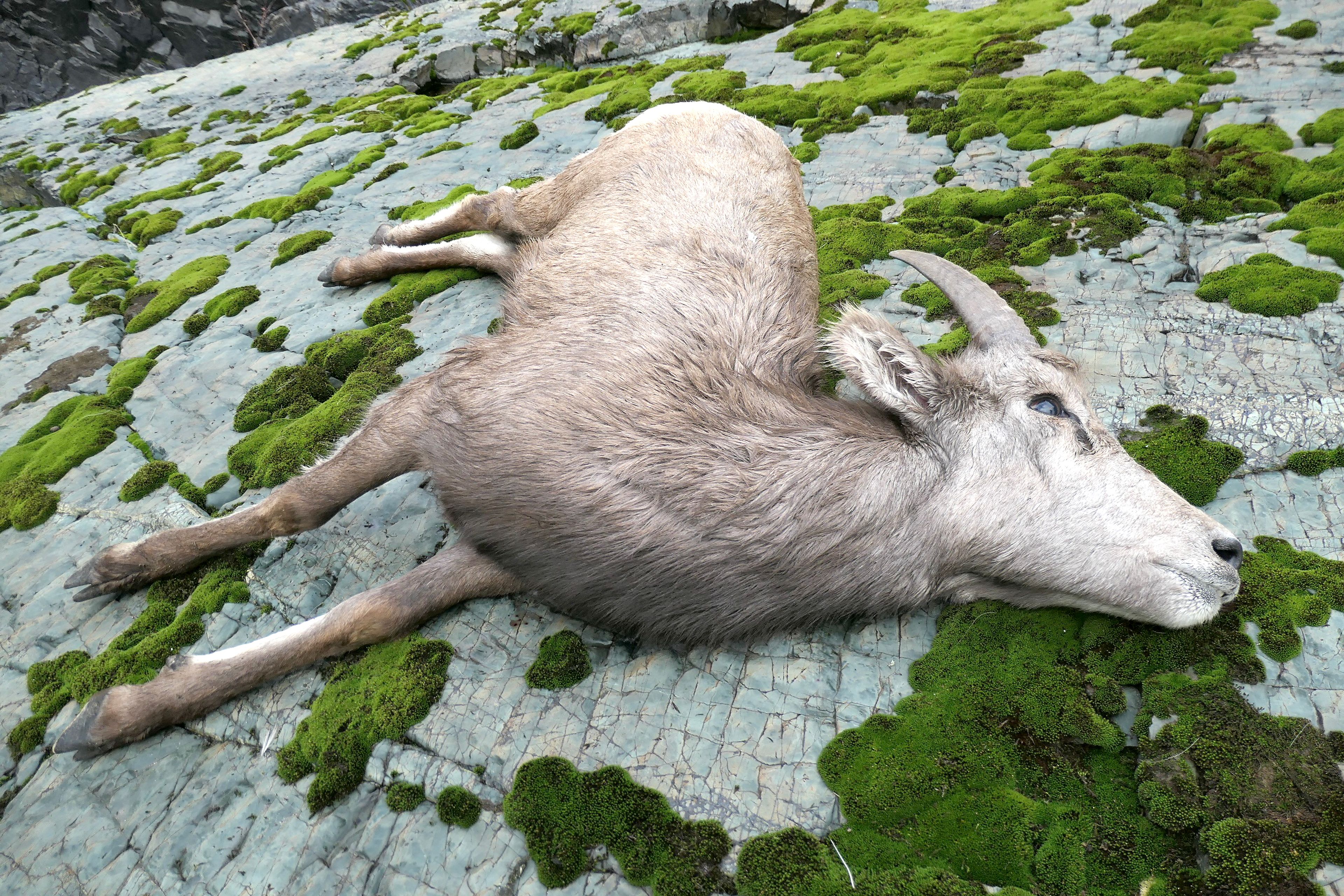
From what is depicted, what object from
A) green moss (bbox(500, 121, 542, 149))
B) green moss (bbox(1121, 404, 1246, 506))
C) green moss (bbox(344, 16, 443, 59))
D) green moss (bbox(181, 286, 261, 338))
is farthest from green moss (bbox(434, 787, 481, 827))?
green moss (bbox(344, 16, 443, 59))

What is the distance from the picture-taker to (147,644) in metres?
3.97

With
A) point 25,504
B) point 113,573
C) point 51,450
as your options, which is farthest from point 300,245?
point 113,573

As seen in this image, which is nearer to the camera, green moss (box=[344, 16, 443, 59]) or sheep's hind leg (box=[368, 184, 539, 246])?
sheep's hind leg (box=[368, 184, 539, 246])

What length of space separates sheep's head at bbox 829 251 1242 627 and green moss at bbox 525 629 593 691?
180 centimetres

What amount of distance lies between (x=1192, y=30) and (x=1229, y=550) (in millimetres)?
8355

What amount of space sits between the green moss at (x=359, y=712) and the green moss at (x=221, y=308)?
464cm

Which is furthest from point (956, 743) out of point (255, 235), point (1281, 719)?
point (255, 235)

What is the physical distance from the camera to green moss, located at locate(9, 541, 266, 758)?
3.84 meters

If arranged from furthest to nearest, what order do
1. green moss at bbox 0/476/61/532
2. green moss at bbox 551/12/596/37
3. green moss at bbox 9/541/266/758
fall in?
green moss at bbox 551/12/596/37 → green moss at bbox 0/476/61/532 → green moss at bbox 9/541/266/758

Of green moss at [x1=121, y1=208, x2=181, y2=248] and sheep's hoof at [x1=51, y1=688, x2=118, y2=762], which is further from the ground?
sheep's hoof at [x1=51, y1=688, x2=118, y2=762]

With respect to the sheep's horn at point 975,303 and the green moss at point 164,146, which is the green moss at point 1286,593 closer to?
the sheep's horn at point 975,303

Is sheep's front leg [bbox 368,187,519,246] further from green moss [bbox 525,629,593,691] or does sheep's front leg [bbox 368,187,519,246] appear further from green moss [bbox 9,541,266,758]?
green moss [bbox 525,629,593,691]

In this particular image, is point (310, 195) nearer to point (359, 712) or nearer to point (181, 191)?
point (181, 191)

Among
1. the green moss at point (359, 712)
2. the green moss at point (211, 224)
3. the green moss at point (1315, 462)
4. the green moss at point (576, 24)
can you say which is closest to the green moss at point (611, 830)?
the green moss at point (359, 712)
